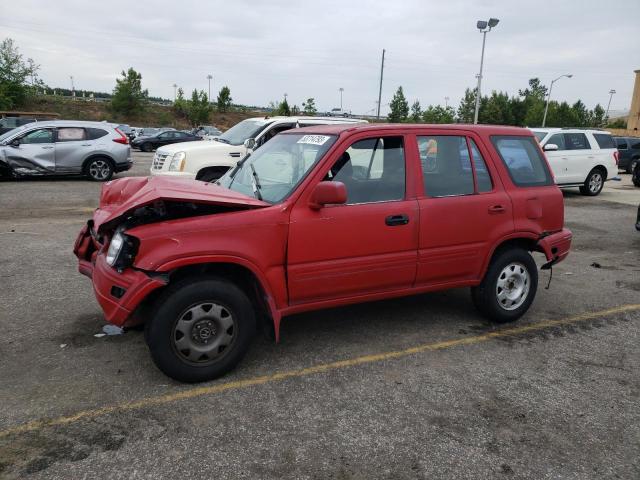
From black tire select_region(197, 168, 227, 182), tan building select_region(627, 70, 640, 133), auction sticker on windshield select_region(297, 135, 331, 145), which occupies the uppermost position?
tan building select_region(627, 70, 640, 133)

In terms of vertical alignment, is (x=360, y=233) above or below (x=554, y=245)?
above

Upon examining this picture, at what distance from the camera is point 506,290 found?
183 inches

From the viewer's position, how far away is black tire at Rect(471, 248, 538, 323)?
454 cm

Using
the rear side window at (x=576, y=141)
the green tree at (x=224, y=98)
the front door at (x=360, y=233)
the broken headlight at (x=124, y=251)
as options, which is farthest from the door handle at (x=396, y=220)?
the green tree at (x=224, y=98)

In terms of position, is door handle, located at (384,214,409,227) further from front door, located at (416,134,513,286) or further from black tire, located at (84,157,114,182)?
black tire, located at (84,157,114,182)

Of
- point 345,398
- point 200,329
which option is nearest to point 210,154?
point 200,329

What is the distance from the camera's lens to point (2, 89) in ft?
155

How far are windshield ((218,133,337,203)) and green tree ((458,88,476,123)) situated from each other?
60.6 metres

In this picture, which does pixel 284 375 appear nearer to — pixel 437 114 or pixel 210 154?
pixel 210 154

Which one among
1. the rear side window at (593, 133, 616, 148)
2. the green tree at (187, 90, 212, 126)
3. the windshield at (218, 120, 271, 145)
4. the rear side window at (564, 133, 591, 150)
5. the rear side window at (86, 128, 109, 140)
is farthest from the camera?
the green tree at (187, 90, 212, 126)

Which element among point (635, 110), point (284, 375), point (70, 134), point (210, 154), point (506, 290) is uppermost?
point (635, 110)

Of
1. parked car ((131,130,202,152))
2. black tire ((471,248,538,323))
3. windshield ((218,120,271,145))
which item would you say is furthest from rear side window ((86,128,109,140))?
parked car ((131,130,202,152))

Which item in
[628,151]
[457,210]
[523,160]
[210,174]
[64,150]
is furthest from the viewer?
[628,151]

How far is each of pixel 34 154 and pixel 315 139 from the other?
39.8 feet
